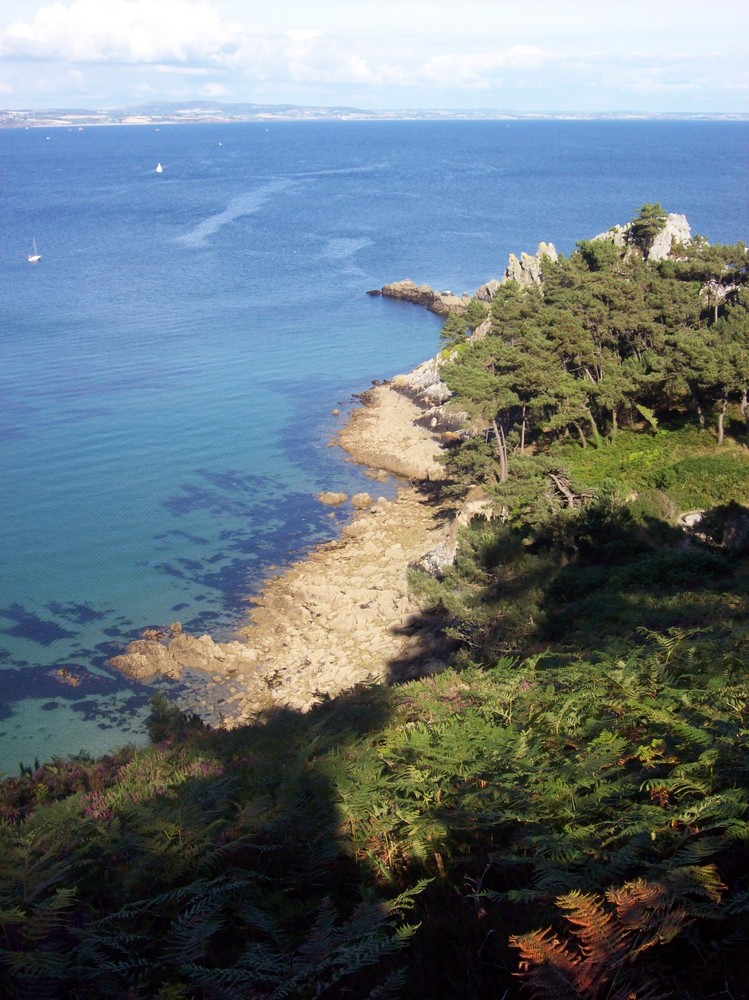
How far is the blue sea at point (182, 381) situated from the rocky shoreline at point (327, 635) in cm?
95

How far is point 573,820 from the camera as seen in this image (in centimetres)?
537

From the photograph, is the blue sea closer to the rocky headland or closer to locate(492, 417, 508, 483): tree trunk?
the rocky headland

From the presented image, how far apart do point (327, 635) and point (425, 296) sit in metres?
49.0

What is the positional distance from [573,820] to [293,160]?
20130cm

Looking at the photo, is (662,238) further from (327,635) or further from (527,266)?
(327,635)

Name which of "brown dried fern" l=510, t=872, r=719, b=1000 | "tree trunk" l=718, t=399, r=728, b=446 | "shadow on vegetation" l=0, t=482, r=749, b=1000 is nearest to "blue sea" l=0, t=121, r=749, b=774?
"shadow on vegetation" l=0, t=482, r=749, b=1000

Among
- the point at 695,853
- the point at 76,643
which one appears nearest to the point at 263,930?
the point at 695,853

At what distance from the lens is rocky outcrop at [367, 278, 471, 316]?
213 feet

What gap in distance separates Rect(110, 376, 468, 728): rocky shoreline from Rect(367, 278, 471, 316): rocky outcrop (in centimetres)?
3477

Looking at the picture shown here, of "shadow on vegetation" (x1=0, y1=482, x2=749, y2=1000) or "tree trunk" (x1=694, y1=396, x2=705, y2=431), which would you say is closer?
"shadow on vegetation" (x1=0, y1=482, x2=749, y2=1000)

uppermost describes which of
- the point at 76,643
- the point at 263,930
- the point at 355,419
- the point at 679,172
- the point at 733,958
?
the point at 679,172

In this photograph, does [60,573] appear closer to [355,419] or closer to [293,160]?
[355,419]

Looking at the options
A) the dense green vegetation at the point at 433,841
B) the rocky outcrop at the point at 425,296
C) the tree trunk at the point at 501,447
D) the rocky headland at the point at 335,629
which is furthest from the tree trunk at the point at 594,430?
the rocky outcrop at the point at 425,296

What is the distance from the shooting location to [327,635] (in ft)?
79.0
